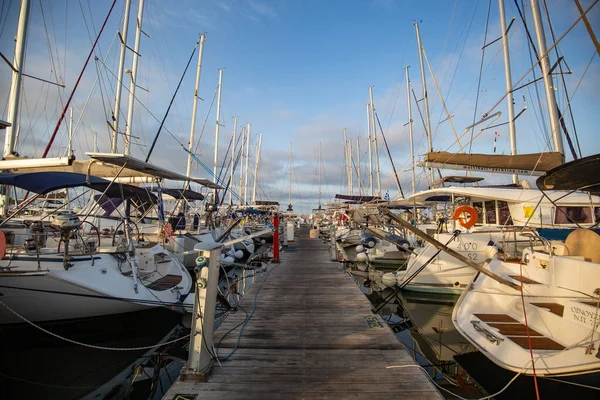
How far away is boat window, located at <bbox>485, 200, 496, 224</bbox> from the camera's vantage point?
11761 millimetres

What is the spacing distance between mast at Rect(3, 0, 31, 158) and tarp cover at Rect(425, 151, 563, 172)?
11761mm

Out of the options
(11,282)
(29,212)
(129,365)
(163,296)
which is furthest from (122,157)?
(29,212)

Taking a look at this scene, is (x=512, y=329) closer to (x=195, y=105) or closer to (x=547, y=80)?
(x=547, y=80)

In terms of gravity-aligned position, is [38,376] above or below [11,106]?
below

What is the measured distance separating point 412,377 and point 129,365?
200 inches

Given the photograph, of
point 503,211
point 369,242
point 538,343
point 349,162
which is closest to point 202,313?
point 538,343

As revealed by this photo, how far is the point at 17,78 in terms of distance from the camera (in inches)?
302

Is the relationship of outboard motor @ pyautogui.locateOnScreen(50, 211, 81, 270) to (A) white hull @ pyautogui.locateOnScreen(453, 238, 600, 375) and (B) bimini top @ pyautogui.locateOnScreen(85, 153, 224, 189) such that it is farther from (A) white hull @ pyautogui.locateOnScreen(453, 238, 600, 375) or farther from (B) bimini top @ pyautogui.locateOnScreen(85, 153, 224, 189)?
(A) white hull @ pyautogui.locateOnScreen(453, 238, 600, 375)

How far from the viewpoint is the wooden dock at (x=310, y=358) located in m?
3.46

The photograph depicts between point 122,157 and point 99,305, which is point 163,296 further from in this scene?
point 122,157

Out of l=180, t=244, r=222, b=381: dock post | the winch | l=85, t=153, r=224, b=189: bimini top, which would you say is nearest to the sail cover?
l=85, t=153, r=224, b=189: bimini top

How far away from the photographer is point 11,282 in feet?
18.2

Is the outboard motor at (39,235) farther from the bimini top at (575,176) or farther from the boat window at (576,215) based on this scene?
the boat window at (576,215)

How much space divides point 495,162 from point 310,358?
27.9 feet
